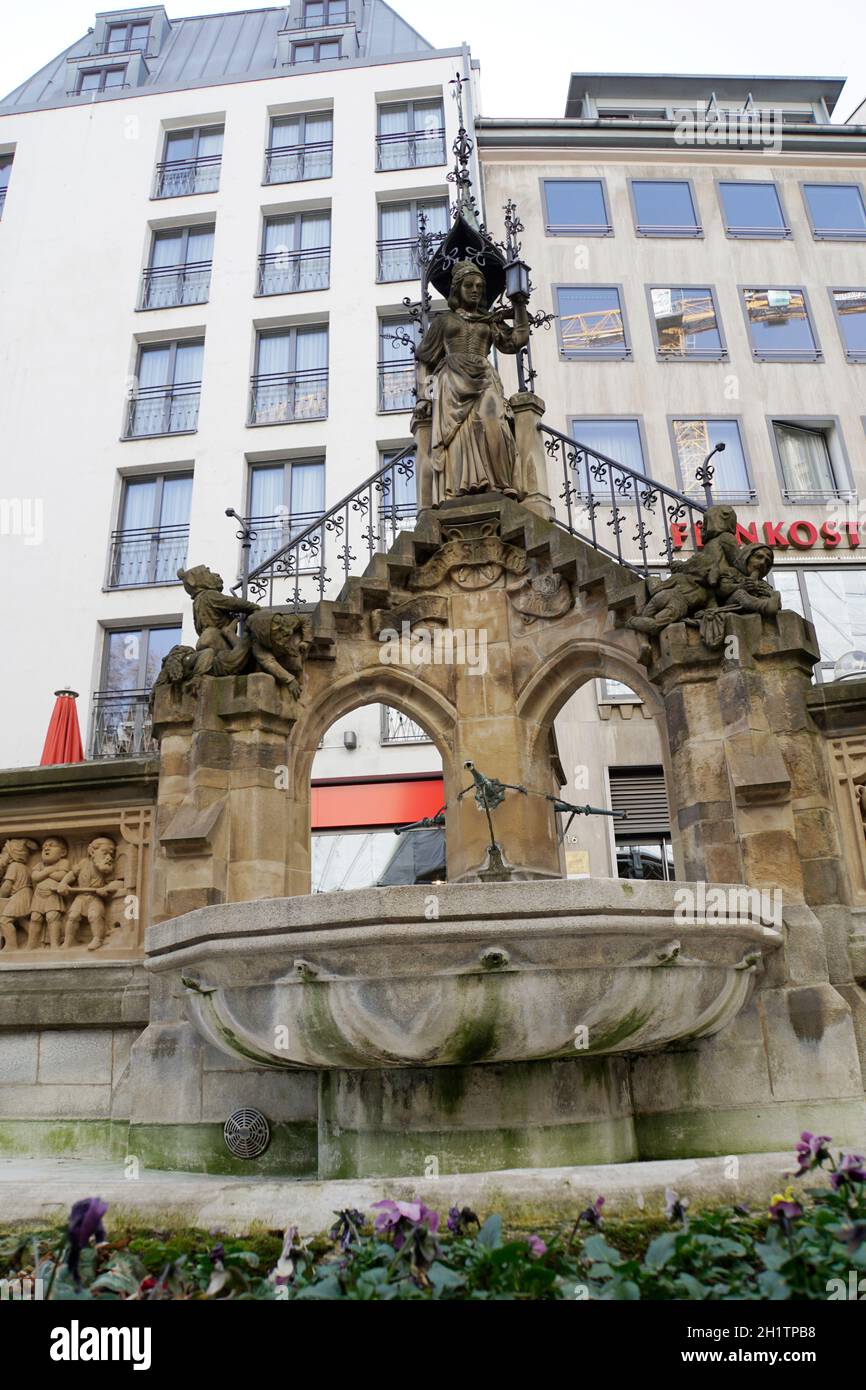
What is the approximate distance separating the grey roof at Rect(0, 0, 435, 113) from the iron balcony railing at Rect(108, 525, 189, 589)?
13.3 m

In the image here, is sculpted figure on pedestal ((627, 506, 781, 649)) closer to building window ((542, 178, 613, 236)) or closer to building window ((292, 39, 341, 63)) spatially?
building window ((542, 178, 613, 236))

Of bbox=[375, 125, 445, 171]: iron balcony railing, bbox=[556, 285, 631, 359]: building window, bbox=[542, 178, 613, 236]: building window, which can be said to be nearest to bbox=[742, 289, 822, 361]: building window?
bbox=[556, 285, 631, 359]: building window

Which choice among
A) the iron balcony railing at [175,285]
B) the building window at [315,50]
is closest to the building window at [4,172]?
the iron balcony railing at [175,285]

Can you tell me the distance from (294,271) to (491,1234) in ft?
82.4

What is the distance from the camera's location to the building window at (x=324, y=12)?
3041 centimetres

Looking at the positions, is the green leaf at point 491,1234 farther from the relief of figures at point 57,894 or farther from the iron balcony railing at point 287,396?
the iron balcony railing at point 287,396

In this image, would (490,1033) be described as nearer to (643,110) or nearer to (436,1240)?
(436,1240)

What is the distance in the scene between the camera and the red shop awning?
19469 mm

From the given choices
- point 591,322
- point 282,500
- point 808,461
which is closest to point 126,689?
point 282,500

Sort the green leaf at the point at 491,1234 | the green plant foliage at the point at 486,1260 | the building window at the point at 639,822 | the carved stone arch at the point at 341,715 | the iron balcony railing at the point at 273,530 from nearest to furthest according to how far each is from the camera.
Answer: the green plant foliage at the point at 486,1260 → the green leaf at the point at 491,1234 → the carved stone arch at the point at 341,715 → the building window at the point at 639,822 → the iron balcony railing at the point at 273,530

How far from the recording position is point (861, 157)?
1011 inches

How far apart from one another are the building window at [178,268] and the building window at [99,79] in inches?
261

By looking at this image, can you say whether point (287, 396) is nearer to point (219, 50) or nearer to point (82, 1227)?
point (219, 50)

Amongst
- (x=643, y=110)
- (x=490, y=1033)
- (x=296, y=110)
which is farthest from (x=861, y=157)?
(x=490, y=1033)
